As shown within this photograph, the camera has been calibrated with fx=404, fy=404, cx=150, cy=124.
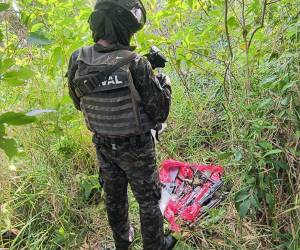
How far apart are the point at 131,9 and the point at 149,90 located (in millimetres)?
446

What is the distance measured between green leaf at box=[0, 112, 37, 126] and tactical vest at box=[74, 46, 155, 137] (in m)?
1.39

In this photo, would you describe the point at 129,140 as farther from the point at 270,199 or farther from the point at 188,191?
the point at 188,191

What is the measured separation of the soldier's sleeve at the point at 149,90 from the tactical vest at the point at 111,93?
Result: 1.4 inches

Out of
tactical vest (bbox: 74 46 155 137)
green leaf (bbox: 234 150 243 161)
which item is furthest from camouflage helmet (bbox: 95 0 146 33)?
green leaf (bbox: 234 150 243 161)

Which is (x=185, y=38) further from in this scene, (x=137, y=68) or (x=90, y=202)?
(x=90, y=202)

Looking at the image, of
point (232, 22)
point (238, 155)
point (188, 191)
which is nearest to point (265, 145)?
point (238, 155)

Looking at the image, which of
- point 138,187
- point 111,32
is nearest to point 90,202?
point 138,187

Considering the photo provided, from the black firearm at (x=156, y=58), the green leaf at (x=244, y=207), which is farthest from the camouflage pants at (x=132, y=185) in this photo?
the green leaf at (x=244, y=207)

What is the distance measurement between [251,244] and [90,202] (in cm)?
141

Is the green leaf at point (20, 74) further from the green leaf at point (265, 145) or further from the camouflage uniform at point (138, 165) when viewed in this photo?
the green leaf at point (265, 145)

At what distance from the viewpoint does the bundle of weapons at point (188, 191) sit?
116 inches

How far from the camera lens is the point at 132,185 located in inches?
98.0

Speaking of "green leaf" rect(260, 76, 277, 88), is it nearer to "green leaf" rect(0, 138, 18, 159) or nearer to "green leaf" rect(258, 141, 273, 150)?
"green leaf" rect(258, 141, 273, 150)

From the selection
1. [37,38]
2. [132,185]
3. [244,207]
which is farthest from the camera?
[132,185]
